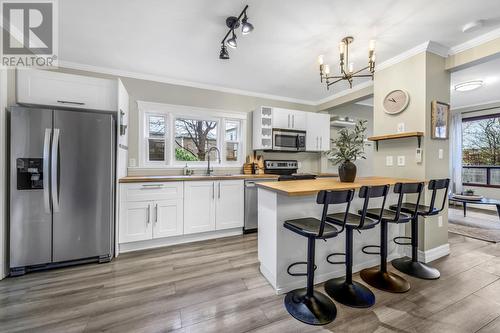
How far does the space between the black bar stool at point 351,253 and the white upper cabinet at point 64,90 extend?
9.53ft

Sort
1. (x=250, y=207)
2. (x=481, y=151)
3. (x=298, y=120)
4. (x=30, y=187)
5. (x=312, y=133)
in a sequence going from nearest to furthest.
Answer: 1. (x=30, y=187)
2. (x=250, y=207)
3. (x=298, y=120)
4. (x=312, y=133)
5. (x=481, y=151)

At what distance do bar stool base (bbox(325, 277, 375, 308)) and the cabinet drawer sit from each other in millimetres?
2170

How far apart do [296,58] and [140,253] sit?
3.33 meters

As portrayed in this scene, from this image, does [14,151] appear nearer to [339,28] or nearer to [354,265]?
[339,28]

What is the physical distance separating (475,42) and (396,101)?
90cm

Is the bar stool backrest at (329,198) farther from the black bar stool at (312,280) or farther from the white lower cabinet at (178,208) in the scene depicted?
the white lower cabinet at (178,208)

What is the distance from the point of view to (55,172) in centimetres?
221

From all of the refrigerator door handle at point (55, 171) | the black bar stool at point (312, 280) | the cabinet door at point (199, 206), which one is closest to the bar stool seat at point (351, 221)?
the black bar stool at point (312, 280)

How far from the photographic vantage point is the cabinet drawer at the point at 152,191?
273 centimetres

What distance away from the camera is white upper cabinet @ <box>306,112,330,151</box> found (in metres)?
4.34

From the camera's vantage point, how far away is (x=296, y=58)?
9.34 ft

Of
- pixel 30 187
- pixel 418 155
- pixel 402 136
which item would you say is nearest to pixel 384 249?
pixel 418 155

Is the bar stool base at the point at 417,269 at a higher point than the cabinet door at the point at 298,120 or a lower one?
lower

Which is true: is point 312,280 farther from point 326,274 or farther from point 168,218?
point 168,218
